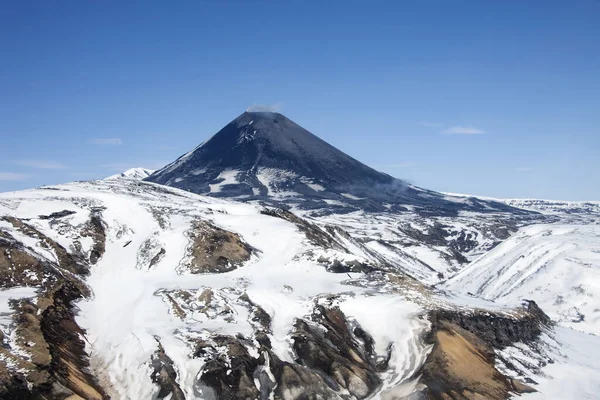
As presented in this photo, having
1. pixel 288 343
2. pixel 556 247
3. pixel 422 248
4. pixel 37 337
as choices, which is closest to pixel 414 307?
pixel 288 343

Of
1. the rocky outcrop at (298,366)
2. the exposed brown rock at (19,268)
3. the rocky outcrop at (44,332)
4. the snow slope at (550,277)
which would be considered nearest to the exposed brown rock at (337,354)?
the rocky outcrop at (298,366)

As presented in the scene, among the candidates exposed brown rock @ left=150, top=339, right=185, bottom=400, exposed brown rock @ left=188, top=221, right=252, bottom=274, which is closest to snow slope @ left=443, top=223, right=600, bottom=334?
exposed brown rock @ left=188, top=221, right=252, bottom=274

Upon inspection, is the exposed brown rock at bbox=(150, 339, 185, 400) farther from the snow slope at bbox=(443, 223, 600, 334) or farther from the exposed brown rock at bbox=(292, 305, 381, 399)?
the snow slope at bbox=(443, 223, 600, 334)

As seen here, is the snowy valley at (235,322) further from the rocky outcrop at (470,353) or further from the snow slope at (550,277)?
the snow slope at (550,277)

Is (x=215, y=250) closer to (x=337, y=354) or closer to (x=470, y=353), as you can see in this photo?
(x=337, y=354)

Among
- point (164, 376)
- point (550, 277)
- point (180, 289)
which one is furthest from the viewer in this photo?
point (550, 277)

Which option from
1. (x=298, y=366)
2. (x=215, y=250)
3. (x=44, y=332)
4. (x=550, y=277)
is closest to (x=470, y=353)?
(x=298, y=366)

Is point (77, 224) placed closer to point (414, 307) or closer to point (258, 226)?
point (258, 226)
